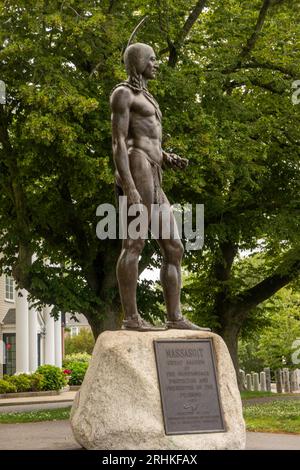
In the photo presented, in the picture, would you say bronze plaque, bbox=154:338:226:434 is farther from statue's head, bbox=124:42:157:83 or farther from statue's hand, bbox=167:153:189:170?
statue's head, bbox=124:42:157:83

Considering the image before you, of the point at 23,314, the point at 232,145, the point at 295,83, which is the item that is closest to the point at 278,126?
the point at 295,83

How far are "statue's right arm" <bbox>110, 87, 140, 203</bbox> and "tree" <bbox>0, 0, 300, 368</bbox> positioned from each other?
245 inches

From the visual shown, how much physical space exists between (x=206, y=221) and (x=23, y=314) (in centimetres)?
1617

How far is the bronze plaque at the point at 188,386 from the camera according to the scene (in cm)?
862

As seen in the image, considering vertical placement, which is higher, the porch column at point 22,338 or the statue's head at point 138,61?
the statue's head at point 138,61

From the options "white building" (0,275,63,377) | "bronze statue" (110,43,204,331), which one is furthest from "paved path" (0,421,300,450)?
"white building" (0,275,63,377)

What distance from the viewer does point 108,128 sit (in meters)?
17.9

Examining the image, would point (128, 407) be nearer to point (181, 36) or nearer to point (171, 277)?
point (171, 277)

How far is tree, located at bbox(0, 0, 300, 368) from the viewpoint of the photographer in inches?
695

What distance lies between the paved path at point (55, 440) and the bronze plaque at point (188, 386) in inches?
36.3

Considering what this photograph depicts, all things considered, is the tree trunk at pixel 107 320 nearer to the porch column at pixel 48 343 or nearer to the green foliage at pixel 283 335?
the green foliage at pixel 283 335

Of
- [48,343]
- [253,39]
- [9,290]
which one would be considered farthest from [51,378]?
[253,39]

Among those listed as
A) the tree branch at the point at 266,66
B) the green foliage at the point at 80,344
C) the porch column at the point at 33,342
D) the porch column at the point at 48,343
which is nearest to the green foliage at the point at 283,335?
the porch column at the point at 48,343

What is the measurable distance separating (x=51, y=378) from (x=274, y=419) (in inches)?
754
